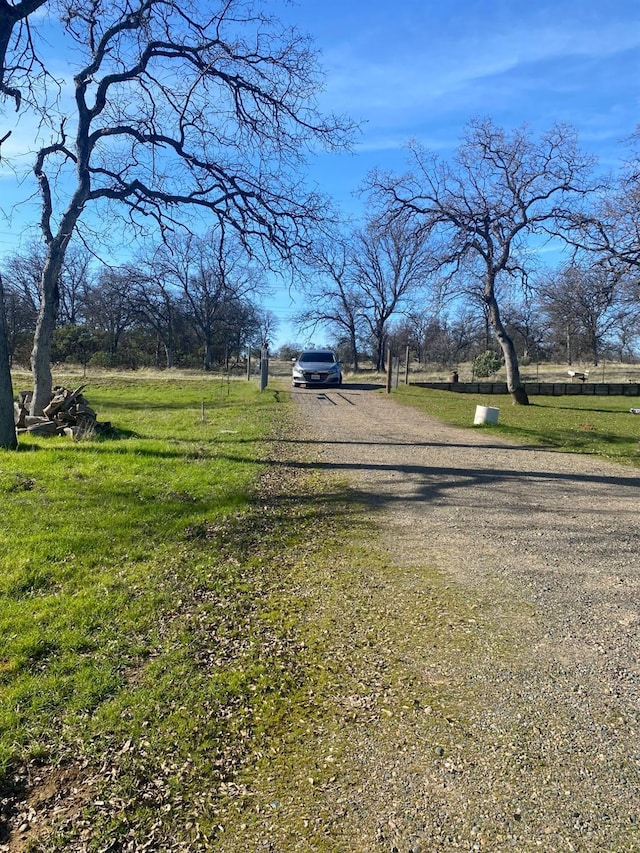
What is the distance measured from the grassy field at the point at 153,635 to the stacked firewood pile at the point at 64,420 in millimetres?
2351

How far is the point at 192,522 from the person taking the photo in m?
5.60

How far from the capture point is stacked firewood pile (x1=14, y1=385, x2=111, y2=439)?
33.0 feet

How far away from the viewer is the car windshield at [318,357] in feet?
89.8

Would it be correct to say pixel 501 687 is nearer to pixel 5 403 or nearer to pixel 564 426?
pixel 5 403

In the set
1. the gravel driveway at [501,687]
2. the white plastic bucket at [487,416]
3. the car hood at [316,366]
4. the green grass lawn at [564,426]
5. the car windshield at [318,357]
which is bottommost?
the gravel driveway at [501,687]

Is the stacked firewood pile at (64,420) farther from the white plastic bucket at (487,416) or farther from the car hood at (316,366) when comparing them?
the car hood at (316,366)

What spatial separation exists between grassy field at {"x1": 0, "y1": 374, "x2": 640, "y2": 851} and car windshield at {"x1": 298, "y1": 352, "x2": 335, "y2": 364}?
1995 centimetres

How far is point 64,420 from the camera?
34.5 ft

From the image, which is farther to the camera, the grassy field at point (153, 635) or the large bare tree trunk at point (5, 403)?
the large bare tree trunk at point (5, 403)

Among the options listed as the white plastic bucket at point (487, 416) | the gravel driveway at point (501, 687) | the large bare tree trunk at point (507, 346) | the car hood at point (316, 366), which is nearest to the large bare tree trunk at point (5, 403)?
the gravel driveway at point (501, 687)

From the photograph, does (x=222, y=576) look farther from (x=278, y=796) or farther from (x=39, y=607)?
(x=278, y=796)

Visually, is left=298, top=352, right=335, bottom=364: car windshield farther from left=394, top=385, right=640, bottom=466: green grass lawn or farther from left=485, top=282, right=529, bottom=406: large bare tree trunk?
left=485, top=282, right=529, bottom=406: large bare tree trunk

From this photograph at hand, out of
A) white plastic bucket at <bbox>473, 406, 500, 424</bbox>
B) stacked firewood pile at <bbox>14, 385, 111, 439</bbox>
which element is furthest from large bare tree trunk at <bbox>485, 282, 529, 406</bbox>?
stacked firewood pile at <bbox>14, 385, 111, 439</bbox>

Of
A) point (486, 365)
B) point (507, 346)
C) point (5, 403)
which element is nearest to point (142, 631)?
point (5, 403)
